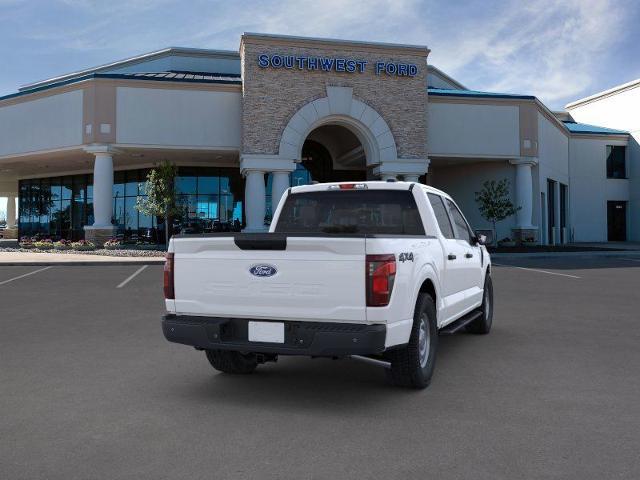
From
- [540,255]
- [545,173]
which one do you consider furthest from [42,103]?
[545,173]

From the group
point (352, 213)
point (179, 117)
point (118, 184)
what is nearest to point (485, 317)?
point (352, 213)

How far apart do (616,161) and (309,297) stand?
141 ft

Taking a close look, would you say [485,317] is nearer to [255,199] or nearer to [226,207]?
[255,199]

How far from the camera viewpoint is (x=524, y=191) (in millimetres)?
31781

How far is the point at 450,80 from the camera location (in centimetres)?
4228

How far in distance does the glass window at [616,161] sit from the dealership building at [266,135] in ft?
12.5

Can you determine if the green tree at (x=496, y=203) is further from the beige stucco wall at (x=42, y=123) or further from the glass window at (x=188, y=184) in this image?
the beige stucco wall at (x=42, y=123)

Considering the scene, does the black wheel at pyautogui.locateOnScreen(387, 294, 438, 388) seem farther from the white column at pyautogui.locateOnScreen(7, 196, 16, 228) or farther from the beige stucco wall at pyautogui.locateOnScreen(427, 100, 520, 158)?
the white column at pyautogui.locateOnScreen(7, 196, 16, 228)

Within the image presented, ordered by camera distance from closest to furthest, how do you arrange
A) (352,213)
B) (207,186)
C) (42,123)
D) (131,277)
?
(352,213) < (131,277) < (42,123) < (207,186)

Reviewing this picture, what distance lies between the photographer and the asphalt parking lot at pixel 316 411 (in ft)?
12.1

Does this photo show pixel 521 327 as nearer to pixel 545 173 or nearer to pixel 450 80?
pixel 545 173

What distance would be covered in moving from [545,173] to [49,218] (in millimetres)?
31105

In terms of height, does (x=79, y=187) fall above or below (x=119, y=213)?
above

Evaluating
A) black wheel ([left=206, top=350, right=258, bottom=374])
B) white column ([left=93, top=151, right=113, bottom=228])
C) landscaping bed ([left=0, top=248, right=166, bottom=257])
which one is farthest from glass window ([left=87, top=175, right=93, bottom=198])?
black wheel ([left=206, top=350, right=258, bottom=374])
